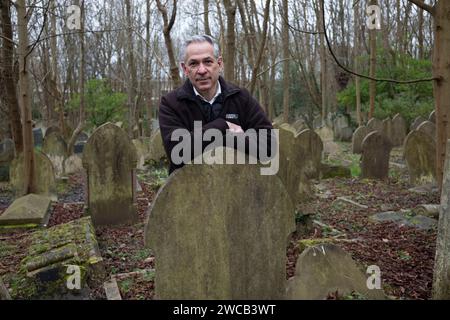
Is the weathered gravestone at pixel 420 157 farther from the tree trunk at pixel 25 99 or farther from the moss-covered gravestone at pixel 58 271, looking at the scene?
the tree trunk at pixel 25 99

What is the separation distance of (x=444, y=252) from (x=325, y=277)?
3.57ft

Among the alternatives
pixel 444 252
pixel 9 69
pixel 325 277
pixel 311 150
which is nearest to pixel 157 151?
pixel 311 150

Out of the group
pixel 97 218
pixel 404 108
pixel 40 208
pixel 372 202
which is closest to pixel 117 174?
pixel 97 218

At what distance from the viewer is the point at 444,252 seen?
3855 mm

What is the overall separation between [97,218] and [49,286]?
3242mm

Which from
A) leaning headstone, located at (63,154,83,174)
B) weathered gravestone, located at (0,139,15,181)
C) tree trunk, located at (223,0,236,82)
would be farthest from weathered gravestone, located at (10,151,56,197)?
tree trunk, located at (223,0,236,82)

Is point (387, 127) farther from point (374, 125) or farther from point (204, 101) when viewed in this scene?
point (204, 101)

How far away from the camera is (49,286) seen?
13.7 ft

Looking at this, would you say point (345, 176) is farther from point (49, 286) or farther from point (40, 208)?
point (49, 286)

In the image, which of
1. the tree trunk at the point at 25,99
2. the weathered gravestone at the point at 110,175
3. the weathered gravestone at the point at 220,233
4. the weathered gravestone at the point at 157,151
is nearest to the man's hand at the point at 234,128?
the weathered gravestone at the point at 220,233

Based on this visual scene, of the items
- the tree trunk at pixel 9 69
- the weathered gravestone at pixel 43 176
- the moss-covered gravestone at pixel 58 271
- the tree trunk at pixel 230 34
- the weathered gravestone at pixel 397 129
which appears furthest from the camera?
the weathered gravestone at pixel 397 129

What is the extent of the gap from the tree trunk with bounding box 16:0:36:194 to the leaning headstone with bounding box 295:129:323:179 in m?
5.48

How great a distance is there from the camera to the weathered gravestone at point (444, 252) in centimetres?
382

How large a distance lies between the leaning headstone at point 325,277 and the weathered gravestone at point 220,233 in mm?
360
